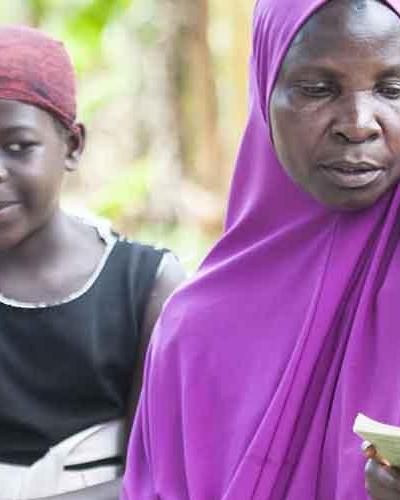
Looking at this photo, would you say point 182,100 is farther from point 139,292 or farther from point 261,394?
point 261,394

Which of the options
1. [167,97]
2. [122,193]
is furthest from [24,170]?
[167,97]

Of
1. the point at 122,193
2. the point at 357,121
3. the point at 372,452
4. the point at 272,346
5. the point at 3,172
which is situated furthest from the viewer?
the point at 122,193

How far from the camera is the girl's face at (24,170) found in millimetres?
3029

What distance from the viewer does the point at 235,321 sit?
108 inches

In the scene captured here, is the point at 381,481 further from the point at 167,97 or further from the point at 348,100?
the point at 167,97

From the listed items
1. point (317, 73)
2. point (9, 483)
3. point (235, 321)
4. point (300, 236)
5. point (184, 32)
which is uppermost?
point (184, 32)

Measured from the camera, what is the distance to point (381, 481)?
2.26 m

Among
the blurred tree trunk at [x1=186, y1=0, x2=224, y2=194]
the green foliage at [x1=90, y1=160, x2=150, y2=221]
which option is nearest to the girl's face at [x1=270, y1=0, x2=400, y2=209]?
the blurred tree trunk at [x1=186, y1=0, x2=224, y2=194]

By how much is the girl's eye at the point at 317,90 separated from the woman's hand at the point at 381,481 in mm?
680

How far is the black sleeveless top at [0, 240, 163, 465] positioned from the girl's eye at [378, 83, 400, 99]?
89cm

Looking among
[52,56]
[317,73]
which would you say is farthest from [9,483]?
[317,73]

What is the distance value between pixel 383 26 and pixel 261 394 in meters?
0.73

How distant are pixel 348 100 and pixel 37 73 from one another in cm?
88

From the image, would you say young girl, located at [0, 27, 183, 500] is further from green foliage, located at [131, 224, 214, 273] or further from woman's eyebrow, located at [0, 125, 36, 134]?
green foliage, located at [131, 224, 214, 273]
